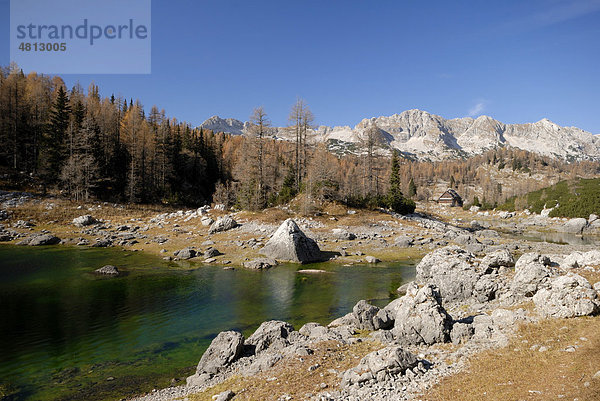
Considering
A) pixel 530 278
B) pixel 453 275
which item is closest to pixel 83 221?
pixel 453 275

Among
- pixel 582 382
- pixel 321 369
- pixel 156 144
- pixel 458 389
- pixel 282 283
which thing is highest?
pixel 156 144

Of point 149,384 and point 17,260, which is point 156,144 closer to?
point 17,260

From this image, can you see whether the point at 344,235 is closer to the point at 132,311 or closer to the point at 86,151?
the point at 132,311

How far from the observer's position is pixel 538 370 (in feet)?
34.0

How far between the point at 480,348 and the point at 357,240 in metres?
39.0

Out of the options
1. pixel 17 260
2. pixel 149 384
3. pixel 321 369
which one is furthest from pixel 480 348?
pixel 17 260

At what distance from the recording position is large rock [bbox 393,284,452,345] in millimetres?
14680

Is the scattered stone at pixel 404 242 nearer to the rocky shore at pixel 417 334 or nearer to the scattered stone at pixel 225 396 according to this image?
the rocky shore at pixel 417 334

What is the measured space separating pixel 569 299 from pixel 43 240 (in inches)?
2550

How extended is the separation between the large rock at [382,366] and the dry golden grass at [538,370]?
138cm

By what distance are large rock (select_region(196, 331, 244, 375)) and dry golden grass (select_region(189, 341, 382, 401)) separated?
1.31 meters

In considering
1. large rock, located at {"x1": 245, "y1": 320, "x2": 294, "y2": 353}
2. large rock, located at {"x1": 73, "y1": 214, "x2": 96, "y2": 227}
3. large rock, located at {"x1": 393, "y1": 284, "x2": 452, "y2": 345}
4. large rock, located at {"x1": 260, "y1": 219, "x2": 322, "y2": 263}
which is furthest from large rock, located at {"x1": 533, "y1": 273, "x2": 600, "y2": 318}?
large rock, located at {"x1": 73, "y1": 214, "x2": 96, "y2": 227}

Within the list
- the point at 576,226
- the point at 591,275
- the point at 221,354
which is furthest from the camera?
the point at 576,226

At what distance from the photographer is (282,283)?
31.4 meters
